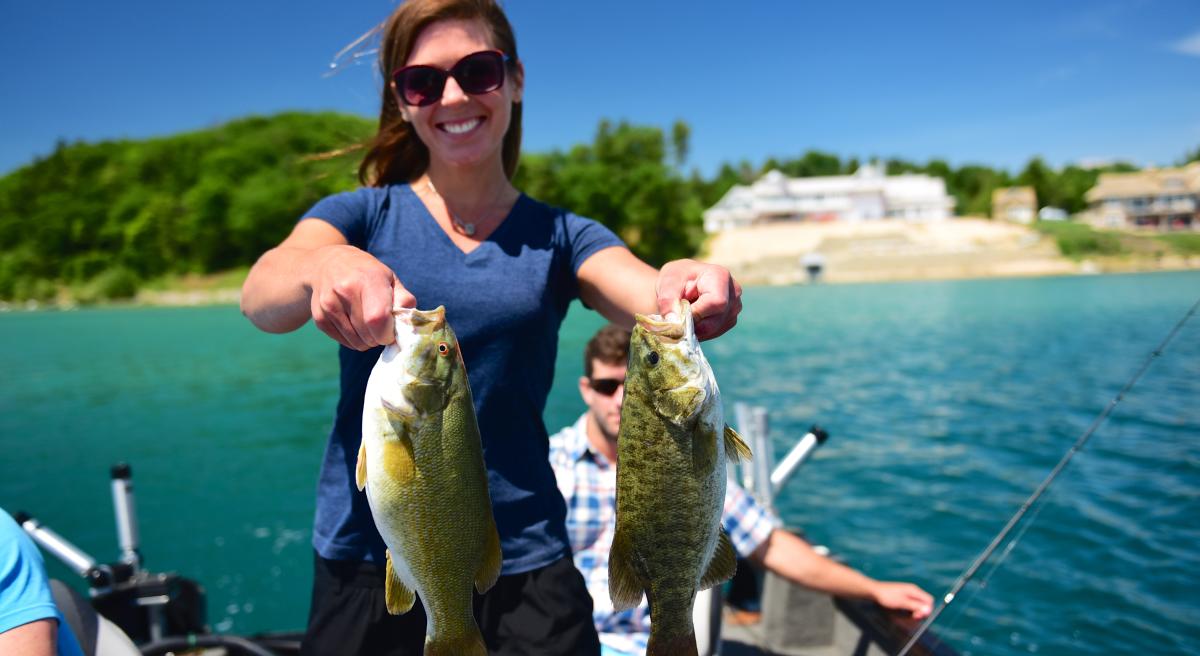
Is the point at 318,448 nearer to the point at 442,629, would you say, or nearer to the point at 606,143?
the point at 442,629

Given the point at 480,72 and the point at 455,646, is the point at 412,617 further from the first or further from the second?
the point at 480,72

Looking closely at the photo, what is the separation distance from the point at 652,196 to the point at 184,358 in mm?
52724

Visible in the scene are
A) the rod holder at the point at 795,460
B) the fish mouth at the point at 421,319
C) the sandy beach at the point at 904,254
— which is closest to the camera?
the fish mouth at the point at 421,319

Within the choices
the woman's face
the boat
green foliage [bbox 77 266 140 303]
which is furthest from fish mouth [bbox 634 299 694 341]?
green foliage [bbox 77 266 140 303]

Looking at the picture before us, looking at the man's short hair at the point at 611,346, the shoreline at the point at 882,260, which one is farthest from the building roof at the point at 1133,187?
the man's short hair at the point at 611,346

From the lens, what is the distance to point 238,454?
1689 centimetres

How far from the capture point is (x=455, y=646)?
198 cm

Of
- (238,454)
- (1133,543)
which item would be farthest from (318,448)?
(1133,543)

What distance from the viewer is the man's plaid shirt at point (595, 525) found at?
13.0 ft

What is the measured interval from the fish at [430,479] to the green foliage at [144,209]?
71257mm

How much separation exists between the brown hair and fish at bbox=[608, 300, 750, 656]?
1.19 meters

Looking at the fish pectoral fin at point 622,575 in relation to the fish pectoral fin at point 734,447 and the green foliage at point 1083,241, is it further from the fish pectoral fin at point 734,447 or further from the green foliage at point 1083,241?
the green foliage at point 1083,241

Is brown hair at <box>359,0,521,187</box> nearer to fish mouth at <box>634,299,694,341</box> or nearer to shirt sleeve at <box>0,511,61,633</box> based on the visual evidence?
fish mouth at <box>634,299,694,341</box>

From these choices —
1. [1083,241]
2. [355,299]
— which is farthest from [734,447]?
[1083,241]
